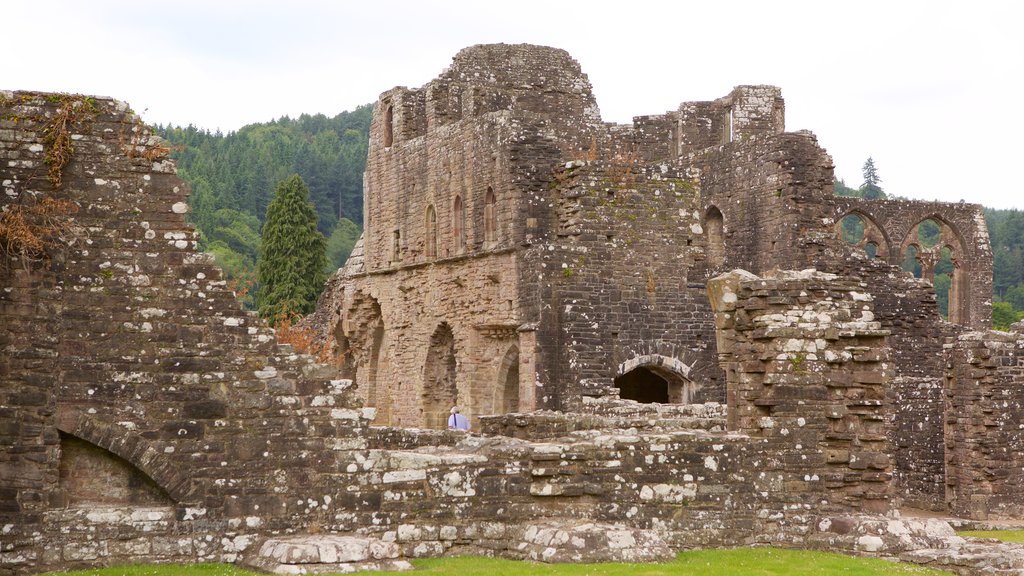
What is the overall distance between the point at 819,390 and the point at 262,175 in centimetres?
6587

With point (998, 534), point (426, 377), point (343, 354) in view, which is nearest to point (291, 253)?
point (343, 354)

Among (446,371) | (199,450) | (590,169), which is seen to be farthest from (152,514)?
(446,371)

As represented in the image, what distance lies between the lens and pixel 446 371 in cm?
3067

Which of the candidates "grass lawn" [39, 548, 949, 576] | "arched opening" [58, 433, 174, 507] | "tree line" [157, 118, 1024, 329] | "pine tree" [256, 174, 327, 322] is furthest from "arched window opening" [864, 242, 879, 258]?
"arched opening" [58, 433, 174, 507]

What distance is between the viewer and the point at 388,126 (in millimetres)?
34031

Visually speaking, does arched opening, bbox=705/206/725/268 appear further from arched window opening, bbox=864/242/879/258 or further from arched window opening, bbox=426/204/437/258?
arched window opening, bbox=864/242/879/258

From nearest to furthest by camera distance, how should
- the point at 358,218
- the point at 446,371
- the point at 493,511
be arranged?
1. the point at 493,511
2. the point at 446,371
3. the point at 358,218

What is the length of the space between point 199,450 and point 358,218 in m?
70.9

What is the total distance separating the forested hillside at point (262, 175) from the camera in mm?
65875

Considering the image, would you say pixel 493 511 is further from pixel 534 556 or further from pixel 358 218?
pixel 358 218

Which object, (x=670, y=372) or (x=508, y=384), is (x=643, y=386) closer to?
(x=508, y=384)

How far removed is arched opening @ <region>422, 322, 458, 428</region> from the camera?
1205 inches

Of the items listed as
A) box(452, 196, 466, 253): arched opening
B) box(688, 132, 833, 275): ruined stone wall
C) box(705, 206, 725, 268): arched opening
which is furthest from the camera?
box(705, 206, 725, 268): arched opening

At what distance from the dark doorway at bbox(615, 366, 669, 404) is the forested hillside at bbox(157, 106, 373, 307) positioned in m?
32.8
